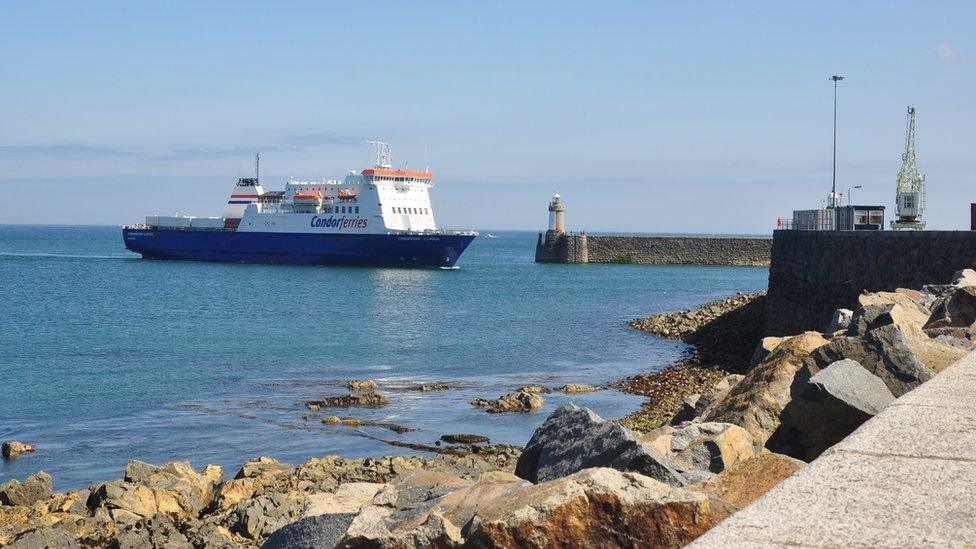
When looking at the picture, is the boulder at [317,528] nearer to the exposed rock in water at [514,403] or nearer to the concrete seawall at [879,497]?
the concrete seawall at [879,497]

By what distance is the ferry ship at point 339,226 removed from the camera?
55625mm

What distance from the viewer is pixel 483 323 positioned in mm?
30328

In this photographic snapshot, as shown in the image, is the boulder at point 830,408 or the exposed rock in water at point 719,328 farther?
the exposed rock in water at point 719,328

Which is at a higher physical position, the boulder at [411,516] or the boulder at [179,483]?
the boulder at [411,516]

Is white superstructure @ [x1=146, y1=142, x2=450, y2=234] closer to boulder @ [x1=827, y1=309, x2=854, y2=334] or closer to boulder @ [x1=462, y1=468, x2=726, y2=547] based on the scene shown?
boulder @ [x1=827, y1=309, x2=854, y2=334]

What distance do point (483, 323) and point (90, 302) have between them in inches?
613

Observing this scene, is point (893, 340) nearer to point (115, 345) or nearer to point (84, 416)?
point (84, 416)

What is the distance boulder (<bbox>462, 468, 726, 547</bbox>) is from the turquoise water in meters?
8.39

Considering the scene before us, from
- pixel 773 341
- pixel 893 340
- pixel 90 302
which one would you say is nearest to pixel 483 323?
pixel 90 302

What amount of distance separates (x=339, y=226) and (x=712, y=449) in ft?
173

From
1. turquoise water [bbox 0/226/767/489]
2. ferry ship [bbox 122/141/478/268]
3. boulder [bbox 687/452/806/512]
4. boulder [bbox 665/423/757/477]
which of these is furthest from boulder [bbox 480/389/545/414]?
ferry ship [bbox 122/141/478/268]

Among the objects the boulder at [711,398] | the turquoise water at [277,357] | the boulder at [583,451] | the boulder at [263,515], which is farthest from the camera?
the turquoise water at [277,357]

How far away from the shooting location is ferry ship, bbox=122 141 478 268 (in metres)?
55.6

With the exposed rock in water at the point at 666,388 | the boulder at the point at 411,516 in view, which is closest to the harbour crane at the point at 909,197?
the exposed rock in water at the point at 666,388
